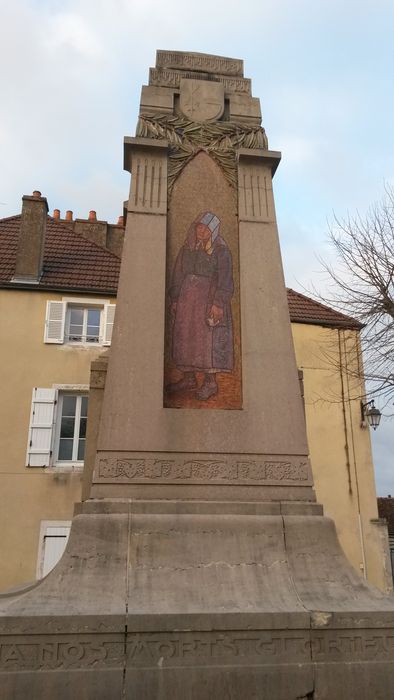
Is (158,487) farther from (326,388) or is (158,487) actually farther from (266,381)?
(326,388)

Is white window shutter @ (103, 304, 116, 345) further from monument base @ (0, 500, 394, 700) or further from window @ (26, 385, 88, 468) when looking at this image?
monument base @ (0, 500, 394, 700)

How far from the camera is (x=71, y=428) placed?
44.0ft

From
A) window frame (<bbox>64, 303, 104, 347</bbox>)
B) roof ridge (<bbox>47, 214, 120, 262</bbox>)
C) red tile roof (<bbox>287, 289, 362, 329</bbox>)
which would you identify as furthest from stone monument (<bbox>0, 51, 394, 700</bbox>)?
roof ridge (<bbox>47, 214, 120, 262</bbox>)

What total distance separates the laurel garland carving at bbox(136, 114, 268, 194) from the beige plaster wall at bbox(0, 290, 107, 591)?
8480 mm

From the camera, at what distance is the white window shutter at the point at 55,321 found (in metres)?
13.9

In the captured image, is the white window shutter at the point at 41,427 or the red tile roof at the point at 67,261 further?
the red tile roof at the point at 67,261

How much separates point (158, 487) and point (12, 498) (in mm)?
8931

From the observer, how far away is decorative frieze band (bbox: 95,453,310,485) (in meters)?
4.65

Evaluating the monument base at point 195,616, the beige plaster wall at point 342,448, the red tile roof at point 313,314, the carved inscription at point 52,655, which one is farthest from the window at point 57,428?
the carved inscription at point 52,655

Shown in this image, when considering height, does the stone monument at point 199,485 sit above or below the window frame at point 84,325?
below

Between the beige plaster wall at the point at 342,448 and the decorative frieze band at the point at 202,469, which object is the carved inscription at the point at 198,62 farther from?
the beige plaster wall at the point at 342,448

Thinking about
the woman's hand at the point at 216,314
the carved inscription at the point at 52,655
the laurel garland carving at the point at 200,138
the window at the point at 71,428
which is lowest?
the carved inscription at the point at 52,655

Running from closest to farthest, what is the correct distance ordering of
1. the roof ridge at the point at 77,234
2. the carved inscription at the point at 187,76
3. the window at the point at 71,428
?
the carved inscription at the point at 187,76 → the window at the point at 71,428 → the roof ridge at the point at 77,234

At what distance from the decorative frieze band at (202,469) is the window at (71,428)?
8.58 m
